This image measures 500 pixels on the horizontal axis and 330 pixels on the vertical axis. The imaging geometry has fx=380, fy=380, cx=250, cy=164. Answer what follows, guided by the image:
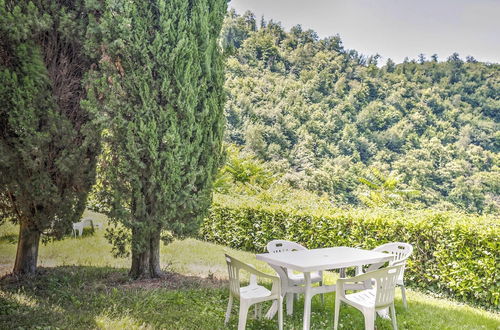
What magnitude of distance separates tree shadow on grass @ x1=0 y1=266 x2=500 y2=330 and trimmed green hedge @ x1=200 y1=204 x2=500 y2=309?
69 cm

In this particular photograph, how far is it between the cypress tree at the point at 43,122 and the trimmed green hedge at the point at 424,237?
4.88 meters

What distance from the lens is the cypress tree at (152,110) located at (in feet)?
17.2

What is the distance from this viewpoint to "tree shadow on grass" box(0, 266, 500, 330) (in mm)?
4117

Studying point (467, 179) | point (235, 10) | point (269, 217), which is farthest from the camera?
point (235, 10)

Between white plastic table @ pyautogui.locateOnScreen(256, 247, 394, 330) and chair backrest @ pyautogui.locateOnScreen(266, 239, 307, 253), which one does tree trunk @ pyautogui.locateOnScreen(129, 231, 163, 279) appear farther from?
white plastic table @ pyautogui.locateOnScreen(256, 247, 394, 330)

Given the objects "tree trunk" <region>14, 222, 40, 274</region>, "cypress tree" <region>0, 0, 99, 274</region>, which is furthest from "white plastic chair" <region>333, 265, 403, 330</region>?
"tree trunk" <region>14, 222, 40, 274</region>

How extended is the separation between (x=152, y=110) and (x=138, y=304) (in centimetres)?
258

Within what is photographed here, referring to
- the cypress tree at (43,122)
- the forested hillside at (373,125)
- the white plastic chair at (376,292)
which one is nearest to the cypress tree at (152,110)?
the cypress tree at (43,122)

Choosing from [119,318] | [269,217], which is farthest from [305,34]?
[119,318]

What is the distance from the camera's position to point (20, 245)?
5.79m

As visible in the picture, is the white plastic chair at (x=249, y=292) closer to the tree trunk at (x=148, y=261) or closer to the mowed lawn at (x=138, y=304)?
the mowed lawn at (x=138, y=304)

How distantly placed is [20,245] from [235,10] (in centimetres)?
4129

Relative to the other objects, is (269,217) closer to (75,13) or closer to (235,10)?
(75,13)

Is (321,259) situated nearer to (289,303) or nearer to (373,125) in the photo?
(289,303)
